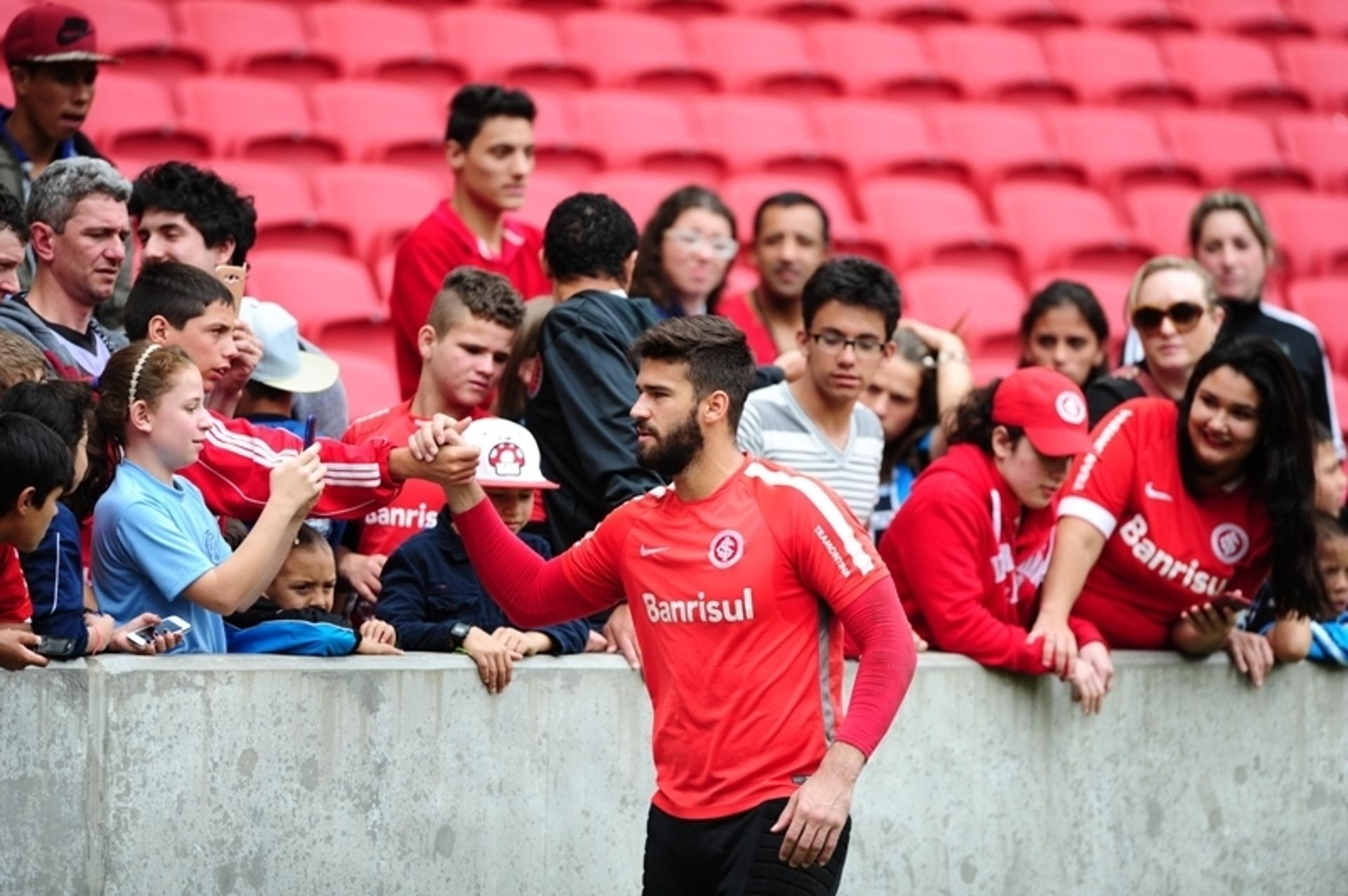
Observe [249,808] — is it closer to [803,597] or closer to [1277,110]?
[803,597]

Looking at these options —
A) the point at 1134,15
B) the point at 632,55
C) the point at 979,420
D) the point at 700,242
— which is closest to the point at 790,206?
the point at 700,242

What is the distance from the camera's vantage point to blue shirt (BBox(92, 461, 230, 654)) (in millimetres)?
4328

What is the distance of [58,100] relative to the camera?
6000 mm

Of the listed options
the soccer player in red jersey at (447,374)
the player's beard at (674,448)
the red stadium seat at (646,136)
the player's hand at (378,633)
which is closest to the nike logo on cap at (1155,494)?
the soccer player in red jersey at (447,374)

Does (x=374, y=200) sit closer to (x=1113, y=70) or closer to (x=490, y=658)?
(x=490, y=658)

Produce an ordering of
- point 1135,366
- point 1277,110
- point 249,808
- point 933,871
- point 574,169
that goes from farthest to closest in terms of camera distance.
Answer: point 1277,110 → point 574,169 → point 1135,366 → point 933,871 → point 249,808

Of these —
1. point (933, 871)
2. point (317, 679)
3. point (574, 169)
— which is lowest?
point (933, 871)

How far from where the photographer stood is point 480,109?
6.72 meters

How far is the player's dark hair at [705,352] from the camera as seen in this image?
4078mm

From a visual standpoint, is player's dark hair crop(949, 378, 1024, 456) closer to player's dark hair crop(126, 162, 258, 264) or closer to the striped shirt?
the striped shirt

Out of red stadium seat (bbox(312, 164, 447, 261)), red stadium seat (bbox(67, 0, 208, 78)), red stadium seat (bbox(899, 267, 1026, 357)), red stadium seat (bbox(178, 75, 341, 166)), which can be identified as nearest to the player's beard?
red stadium seat (bbox(312, 164, 447, 261))

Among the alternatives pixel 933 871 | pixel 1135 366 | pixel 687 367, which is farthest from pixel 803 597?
pixel 1135 366

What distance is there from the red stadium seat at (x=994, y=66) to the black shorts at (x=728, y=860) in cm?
789

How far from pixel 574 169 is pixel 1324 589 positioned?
482cm
